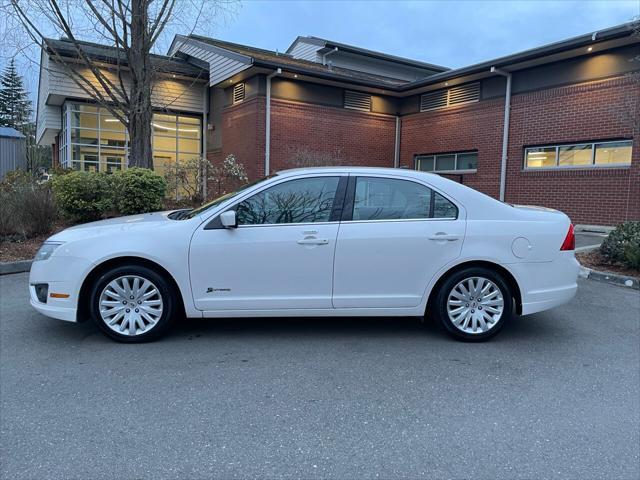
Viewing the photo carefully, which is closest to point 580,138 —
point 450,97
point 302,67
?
point 450,97

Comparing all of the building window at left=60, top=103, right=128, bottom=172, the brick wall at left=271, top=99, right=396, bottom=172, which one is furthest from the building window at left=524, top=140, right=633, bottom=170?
the building window at left=60, top=103, right=128, bottom=172

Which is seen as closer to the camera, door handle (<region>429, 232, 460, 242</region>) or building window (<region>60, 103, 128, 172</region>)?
door handle (<region>429, 232, 460, 242</region>)

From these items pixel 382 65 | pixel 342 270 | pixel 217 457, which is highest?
pixel 382 65

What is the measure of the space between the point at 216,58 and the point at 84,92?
4860 mm

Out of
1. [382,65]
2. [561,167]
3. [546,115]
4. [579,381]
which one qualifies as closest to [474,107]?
[546,115]

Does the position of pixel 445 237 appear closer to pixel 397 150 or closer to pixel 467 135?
pixel 467 135

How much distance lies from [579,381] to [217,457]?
2884mm

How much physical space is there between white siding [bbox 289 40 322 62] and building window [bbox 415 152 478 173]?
22.4ft

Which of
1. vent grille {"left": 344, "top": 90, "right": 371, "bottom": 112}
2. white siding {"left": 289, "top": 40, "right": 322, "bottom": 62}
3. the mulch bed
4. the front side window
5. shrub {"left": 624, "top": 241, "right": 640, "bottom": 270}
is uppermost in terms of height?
white siding {"left": 289, "top": 40, "right": 322, "bottom": 62}

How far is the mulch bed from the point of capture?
768 cm

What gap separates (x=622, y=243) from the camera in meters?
7.96

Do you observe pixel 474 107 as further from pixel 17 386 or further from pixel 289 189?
pixel 17 386

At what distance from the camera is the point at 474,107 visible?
15.7 meters

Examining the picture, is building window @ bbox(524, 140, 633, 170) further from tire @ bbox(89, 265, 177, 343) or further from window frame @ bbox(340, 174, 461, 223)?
tire @ bbox(89, 265, 177, 343)
